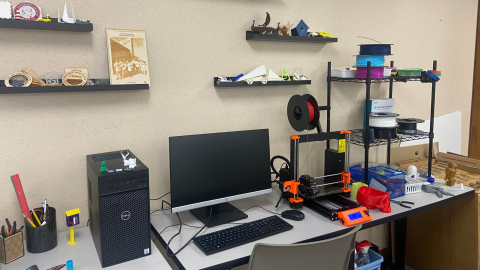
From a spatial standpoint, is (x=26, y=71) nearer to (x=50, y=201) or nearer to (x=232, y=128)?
(x=50, y=201)

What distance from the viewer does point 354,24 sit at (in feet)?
8.14

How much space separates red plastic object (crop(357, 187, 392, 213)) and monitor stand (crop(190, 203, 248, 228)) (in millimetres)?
660

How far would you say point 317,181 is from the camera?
82.7 inches

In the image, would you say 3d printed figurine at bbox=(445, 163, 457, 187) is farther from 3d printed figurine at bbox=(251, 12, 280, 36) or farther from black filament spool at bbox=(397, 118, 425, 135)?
3d printed figurine at bbox=(251, 12, 280, 36)

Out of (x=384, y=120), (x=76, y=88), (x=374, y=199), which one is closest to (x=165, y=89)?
(x=76, y=88)

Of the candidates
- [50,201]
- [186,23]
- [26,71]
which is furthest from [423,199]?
[26,71]

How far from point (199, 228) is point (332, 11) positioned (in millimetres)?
1675

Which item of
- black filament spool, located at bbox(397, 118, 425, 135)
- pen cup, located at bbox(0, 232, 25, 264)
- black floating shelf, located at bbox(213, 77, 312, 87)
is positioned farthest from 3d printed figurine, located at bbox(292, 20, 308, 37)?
pen cup, located at bbox(0, 232, 25, 264)

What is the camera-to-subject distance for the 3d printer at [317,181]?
1.78 metres

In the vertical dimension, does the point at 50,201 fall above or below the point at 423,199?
above

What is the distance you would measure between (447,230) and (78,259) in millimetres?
2296

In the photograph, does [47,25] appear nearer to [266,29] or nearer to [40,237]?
[40,237]

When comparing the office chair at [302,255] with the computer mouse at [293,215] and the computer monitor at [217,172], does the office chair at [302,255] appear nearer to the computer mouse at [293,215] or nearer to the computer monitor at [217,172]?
the computer mouse at [293,215]

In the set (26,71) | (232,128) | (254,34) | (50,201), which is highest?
(254,34)
